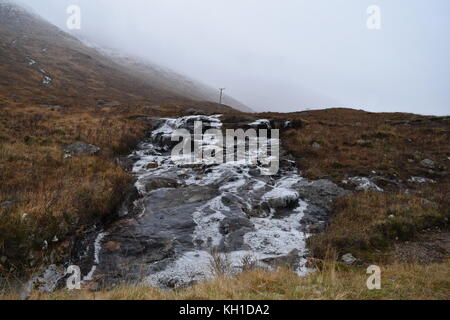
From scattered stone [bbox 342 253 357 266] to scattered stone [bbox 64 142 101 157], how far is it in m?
14.4

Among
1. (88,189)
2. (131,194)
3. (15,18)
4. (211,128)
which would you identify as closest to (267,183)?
(131,194)

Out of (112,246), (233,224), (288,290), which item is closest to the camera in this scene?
(288,290)

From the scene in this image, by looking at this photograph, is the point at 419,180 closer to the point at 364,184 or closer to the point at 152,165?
the point at 364,184

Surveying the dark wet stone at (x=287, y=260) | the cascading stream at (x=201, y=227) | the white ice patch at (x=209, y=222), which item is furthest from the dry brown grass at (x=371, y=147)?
the dark wet stone at (x=287, y=260)

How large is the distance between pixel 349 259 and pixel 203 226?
16.9 ft

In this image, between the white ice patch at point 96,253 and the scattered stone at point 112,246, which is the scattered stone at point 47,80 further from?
the scattered stone at point 112,246

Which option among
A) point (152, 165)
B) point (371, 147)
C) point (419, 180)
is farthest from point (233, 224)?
point (371, 147)

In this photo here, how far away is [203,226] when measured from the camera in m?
9.86

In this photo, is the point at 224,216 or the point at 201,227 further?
the point at 224,216

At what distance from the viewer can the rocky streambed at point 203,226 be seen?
7.25 meters

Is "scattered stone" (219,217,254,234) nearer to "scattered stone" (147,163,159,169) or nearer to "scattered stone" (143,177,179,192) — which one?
"scattered stone" (143,177,179,192)

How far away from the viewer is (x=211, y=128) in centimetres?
2616

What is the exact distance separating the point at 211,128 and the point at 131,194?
15.3m
